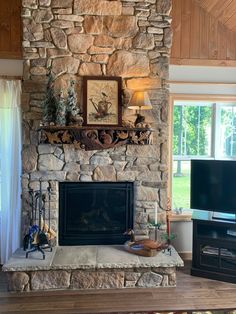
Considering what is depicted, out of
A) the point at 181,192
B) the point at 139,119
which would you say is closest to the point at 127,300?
the point at 181,192

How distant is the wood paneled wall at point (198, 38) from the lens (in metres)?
4.18

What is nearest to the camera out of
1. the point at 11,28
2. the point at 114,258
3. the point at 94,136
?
the point at 114,258

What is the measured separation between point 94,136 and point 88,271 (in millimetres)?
1511

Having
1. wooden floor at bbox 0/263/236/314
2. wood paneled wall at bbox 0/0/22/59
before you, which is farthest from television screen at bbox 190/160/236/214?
wood paneled wall at bbox 0/0/22/59

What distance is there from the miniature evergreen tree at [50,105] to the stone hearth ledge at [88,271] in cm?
155

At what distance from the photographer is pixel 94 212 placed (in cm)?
384

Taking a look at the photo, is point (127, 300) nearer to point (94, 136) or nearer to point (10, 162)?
point (94, 136)

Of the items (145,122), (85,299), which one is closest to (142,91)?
(145,122)

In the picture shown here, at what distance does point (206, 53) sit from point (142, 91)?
50.7 inches

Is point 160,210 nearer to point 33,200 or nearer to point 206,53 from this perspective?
point 33,200

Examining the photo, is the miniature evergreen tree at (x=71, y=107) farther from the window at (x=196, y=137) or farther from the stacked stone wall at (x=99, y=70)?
the window at (x=196, y=137)

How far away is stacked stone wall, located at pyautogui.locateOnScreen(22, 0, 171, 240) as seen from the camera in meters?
3.66

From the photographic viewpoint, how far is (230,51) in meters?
4.23

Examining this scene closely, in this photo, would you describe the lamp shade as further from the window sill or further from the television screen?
the window sill
